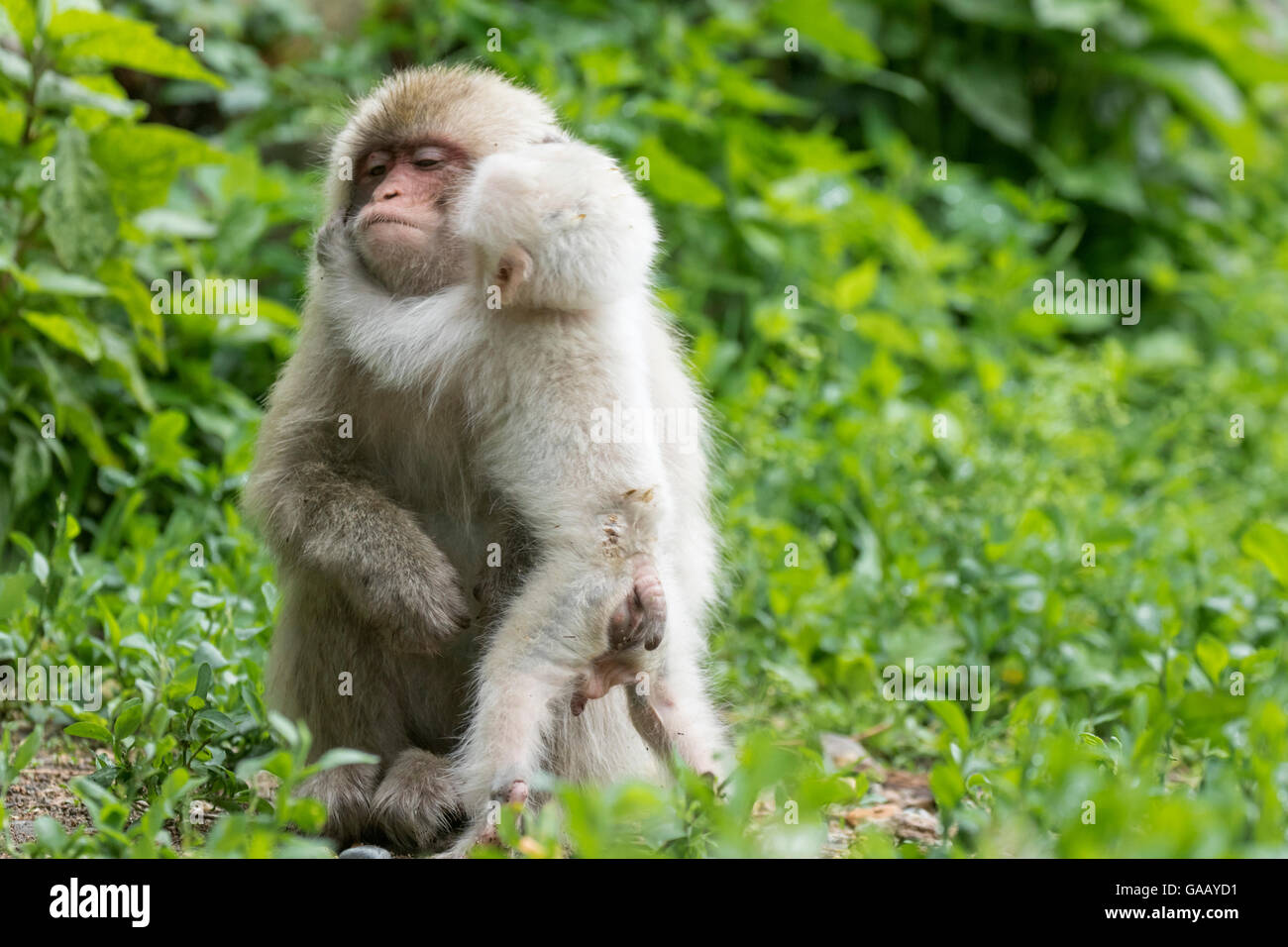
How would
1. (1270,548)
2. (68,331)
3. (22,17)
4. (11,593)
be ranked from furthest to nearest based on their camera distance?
1. (68,331)
2. (22,17)
3. (1270,548)
4. (11,593)

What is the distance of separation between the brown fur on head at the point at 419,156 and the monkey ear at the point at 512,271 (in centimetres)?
21

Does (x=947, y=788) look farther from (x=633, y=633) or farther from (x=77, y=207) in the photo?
(x=77, y=207)

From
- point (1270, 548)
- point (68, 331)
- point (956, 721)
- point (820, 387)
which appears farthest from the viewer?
point (820, 387)

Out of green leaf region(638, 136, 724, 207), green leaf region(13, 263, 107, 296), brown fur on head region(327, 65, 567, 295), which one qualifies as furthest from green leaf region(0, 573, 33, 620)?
green leaf region(638, 136, 724, 207)

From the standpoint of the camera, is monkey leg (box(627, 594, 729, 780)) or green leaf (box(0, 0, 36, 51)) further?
green leaf (box(0, 0, 36, 51))

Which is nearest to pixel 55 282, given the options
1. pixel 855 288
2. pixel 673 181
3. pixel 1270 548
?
pixel 673 181

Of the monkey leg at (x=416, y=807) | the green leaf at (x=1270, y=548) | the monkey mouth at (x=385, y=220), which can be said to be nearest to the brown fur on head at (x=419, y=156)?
the monkey mouth at (x=385, y=220)

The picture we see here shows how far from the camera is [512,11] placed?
743 centimetres

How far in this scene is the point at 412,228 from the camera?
3.38 m

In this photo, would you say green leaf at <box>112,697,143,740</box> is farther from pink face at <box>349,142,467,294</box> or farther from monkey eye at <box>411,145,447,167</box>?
monkey eye at <box>411,145,447,167</box>

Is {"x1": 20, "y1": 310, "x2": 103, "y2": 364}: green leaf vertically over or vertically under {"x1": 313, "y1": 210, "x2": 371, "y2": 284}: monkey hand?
over

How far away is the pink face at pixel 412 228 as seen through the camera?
3.38m

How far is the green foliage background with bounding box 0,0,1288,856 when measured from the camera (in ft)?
10.6

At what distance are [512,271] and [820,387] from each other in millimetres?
3690
